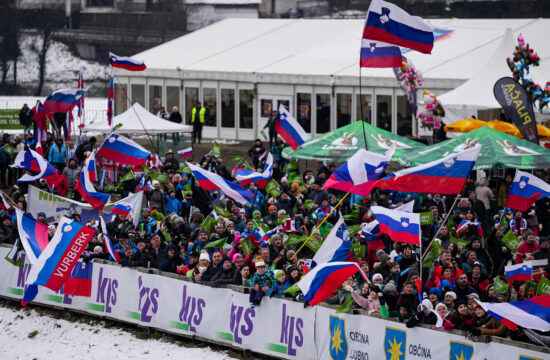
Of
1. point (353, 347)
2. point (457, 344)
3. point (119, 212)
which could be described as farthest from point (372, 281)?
point (119, 212)

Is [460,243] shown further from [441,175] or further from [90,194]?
[90,194]

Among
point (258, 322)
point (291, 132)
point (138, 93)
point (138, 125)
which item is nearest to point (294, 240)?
point (258, 322)

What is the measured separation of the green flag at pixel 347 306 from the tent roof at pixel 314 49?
46.4 ft

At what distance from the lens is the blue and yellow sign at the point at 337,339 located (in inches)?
537

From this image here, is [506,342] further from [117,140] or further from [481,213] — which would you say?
[117,140]

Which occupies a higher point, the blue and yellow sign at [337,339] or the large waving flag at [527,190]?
the large waving flag at [527,190]

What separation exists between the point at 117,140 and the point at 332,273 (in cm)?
884

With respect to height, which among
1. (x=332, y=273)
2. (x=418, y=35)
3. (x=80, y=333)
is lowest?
(x=80, y=333)

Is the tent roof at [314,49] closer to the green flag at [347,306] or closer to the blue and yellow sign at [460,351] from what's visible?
the green flag at [347,306]

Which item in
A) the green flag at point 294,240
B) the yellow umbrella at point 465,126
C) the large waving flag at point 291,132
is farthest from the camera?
the yellow umbrella at point 465,126

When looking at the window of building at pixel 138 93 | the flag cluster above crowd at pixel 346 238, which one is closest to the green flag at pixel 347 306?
the flag cluster above crowd at pixel 346 238

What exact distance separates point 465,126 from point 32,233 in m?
10.6

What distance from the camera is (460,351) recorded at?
40.3 ft

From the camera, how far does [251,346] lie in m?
14.8
